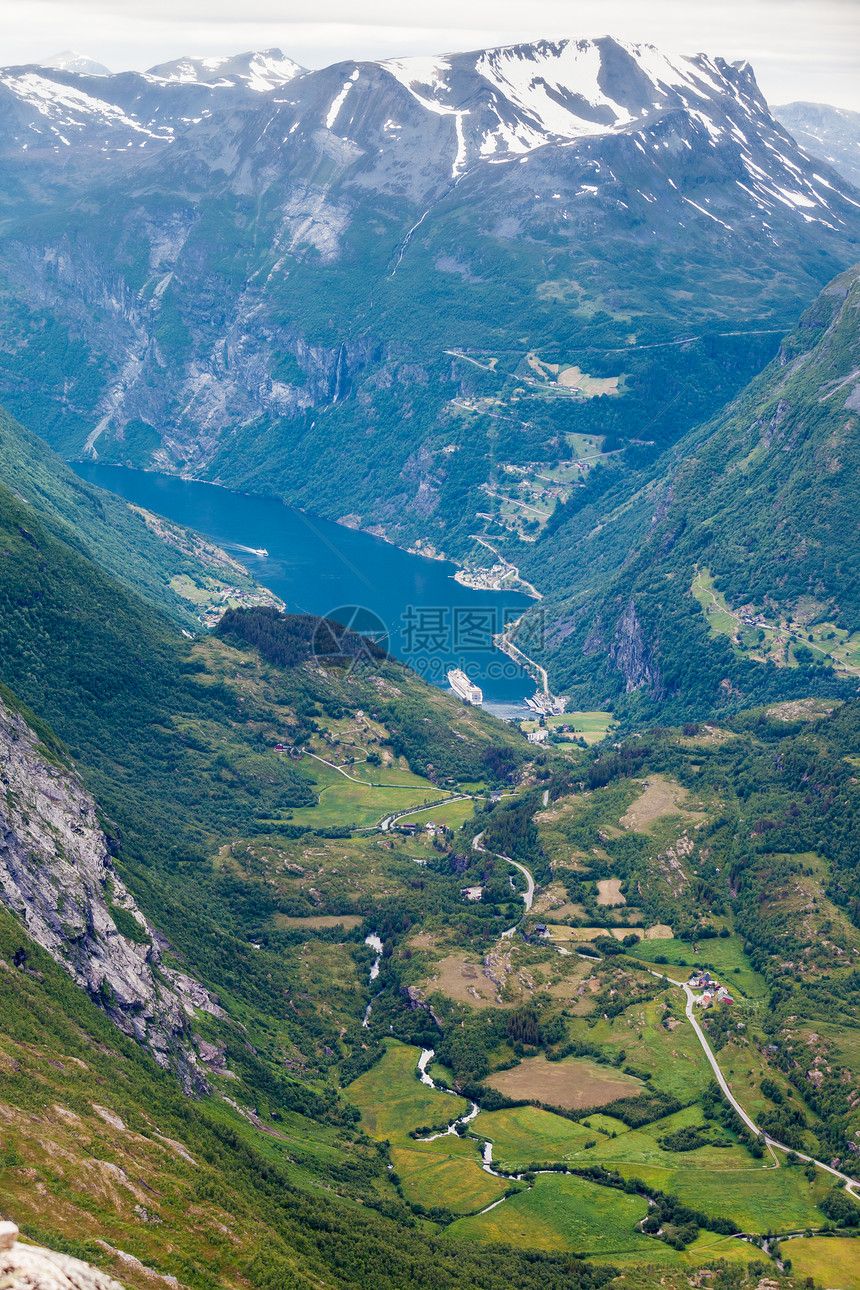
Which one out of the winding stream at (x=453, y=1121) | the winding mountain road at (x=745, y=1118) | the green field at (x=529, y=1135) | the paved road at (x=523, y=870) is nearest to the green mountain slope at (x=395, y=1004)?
the green field at (x=529, y=1135)

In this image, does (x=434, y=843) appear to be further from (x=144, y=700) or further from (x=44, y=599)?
(x=44, y=599)

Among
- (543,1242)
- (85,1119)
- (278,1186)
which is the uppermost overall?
(85,1119)

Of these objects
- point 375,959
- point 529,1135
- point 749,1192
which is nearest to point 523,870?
point 375,959

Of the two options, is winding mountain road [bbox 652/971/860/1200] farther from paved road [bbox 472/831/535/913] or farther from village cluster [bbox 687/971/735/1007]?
paved road [bbox 472/831/535/913]

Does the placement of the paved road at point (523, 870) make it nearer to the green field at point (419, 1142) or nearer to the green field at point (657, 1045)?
the green field at point (657, 1045)

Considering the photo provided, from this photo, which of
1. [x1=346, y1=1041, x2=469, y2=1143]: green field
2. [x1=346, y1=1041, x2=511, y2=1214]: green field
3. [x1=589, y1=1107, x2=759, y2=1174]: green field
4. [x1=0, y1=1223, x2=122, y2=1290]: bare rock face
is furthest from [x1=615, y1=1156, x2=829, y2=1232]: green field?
[x1=0, y1=1223, x2=122, y2=1290]: bare rock face

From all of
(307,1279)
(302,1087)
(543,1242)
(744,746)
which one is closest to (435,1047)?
(302,1087)
